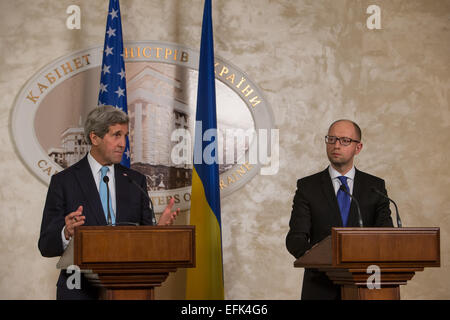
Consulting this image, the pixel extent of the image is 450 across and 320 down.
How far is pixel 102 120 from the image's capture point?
325 cm

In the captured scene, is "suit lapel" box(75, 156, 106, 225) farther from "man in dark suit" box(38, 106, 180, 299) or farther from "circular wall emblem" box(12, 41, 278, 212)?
"circular wall emblem" box(12, 41, 278, 212)

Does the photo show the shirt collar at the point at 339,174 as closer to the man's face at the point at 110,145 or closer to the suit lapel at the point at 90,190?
the man's face at the point at 110,145

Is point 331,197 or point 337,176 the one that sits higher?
→ point 337,176

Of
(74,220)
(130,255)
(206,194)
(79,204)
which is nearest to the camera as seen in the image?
(130,255)

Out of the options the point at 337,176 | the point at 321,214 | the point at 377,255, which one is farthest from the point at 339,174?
the point at 377,255

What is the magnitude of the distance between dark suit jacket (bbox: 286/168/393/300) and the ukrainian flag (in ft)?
5.08

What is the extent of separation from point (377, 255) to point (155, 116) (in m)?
3.04

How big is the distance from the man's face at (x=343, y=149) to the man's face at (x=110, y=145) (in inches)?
47.0

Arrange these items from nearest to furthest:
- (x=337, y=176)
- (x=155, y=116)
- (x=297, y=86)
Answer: (x=337, y=176), (x=155, y=116), (x=297, y=86)

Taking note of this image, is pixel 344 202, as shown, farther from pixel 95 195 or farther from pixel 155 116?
pixel 155 116

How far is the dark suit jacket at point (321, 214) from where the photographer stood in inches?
137

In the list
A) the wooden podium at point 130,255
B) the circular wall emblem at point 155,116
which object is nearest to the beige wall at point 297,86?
the circular wall emblem at point 155,116

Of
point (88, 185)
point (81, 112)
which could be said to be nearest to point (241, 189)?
point (81, 112)

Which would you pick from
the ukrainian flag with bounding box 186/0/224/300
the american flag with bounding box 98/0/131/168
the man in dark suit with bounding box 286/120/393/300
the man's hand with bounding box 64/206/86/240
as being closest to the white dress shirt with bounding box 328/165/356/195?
the man in dark suit with bounding box 286/120/393/300
